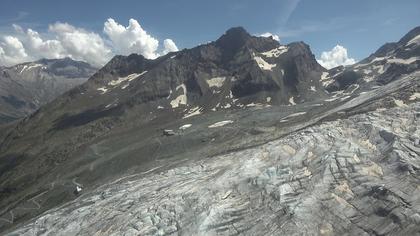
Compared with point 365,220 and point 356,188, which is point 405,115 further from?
point 365,220

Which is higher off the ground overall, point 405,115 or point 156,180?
point 405,115

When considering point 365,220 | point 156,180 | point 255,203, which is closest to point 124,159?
point 156,180

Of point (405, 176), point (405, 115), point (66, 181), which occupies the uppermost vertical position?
point (405, 115)

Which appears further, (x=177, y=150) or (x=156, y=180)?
(x=177, y=150)

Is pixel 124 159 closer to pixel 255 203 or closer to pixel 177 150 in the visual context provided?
pixel 177 150

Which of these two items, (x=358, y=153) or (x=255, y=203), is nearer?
(x=255, y=203)

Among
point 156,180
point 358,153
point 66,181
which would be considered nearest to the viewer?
point 358,153

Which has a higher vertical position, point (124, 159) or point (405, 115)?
point (405, 115)

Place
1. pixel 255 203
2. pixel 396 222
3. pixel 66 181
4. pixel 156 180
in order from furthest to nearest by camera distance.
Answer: pixel 66 181 → pixel 156 180 → pixel 255 203 → pixel 396 222

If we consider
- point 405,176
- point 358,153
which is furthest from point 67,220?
point 405,176
